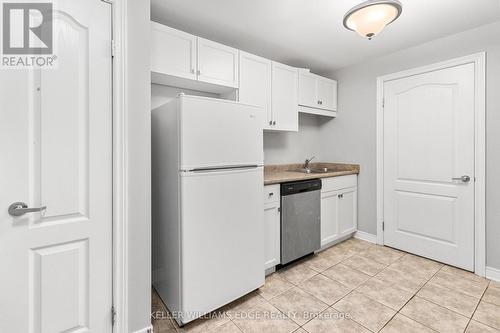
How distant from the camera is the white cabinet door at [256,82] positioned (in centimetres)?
232

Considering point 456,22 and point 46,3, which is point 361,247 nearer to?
point 456,22

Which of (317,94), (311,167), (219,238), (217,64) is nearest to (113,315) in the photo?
(219,238)

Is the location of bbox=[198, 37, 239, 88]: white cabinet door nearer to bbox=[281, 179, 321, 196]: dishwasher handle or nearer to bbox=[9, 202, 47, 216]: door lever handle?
bbox=[281, 179, 321, 196]: dishwasher handle

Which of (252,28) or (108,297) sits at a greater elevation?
(252,28)

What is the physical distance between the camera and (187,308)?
153 centimetres

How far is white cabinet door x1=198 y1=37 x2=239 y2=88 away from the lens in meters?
2.05

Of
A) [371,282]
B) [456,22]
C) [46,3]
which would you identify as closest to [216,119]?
[46,3]

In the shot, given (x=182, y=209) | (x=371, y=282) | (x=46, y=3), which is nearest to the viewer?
(x=46, y=3)

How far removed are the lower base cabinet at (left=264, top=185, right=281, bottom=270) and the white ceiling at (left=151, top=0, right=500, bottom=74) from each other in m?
1.53

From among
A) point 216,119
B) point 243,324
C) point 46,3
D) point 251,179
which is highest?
point 46,3

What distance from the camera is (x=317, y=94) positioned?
3072mm

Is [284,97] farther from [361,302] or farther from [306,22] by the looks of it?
[361,302]

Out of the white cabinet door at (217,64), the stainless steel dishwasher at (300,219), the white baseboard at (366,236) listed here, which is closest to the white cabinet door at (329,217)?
the stainless steel dishwasher at (300,219)

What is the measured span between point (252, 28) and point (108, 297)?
2.45m
